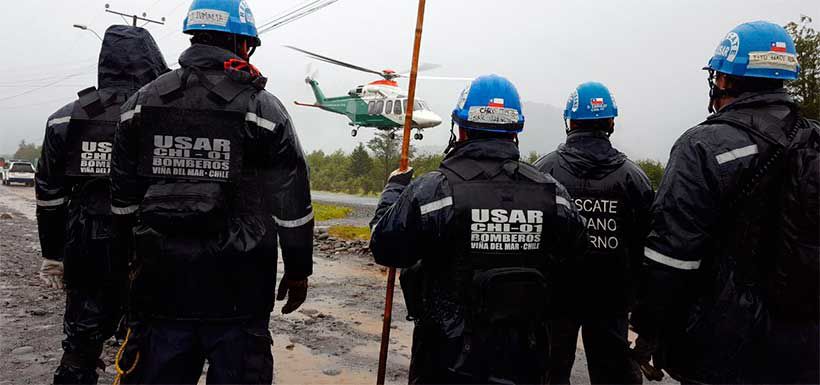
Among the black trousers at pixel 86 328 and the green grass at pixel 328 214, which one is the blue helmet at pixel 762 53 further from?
the green grass at pixel 328 214

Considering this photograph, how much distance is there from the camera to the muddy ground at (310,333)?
486 centimetres

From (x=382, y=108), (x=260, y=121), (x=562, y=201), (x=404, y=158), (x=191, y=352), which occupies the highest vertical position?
(x=382, y=108)

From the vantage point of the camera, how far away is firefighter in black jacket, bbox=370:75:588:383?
260 centimetres

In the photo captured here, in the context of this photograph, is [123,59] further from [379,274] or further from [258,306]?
[379,274]

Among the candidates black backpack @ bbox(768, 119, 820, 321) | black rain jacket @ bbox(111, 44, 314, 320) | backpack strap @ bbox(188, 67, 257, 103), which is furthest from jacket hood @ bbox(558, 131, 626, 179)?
backpack strap @ bbox(188, 67, 257, 103)

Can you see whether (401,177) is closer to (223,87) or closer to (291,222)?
(291,222)

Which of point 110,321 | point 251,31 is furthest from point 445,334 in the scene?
point 110,321

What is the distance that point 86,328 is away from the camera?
3.87 m

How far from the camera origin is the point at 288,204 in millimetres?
2893

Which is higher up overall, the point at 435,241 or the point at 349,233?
the point at 435,241

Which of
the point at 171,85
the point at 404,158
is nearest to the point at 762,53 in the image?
the point at 404,158

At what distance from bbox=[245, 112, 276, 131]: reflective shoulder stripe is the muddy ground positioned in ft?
8.62

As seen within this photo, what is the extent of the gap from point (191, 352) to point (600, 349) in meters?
2.57

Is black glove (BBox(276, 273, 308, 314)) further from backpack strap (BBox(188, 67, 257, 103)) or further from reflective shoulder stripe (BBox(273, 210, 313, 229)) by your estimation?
backpack strap (BBox(188, 67, 257, 103))
